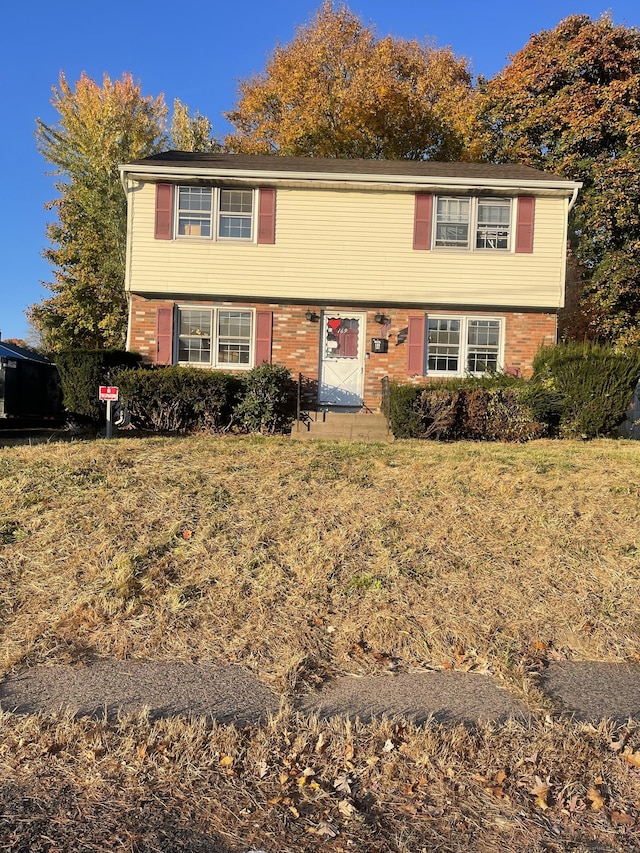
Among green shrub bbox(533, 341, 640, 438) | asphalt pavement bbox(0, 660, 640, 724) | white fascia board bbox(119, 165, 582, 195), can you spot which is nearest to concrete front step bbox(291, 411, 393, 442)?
green shrub bbox(533, 341, 640, 438)

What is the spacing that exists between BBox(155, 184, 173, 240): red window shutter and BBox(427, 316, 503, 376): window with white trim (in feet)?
20.3

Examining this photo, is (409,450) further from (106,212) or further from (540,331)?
(106,212)

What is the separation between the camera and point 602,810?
7.91ft

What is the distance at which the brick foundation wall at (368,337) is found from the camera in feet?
43.9

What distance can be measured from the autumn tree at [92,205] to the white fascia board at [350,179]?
25.6ft

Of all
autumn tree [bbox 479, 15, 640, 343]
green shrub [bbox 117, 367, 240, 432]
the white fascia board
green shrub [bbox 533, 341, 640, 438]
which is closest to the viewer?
green shrub [bbox 533, 341, 640, 438]

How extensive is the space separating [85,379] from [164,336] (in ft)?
8.12

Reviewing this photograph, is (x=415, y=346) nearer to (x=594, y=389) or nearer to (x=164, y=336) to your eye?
(x=594, y=389)

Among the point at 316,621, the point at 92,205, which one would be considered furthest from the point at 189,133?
the point at 316,621

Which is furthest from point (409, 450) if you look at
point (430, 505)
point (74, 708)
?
point (74, 708)

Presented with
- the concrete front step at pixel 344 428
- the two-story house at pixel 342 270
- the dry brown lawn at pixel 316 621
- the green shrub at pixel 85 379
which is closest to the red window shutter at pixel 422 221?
the two-story house at pixel 342 270

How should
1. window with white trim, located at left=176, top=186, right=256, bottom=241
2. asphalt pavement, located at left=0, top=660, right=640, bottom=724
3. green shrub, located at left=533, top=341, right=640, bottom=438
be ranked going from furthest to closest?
window with white trim, located at left=176, top=186, right=256, bottom=241 < green shrub, located at left=533, top=341, right=640, bottom=438 < asphalt pavement, located at left=0, top=660, right=640, bottom=724

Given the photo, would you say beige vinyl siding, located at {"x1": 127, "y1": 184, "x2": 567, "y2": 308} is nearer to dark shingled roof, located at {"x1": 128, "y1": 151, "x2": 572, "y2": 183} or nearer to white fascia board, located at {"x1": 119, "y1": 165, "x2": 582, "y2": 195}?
white fascia board, located at {"x1": 119, "y1": 165, "x2": 582, "y2": 195}

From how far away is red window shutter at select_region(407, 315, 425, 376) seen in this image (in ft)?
43.9
